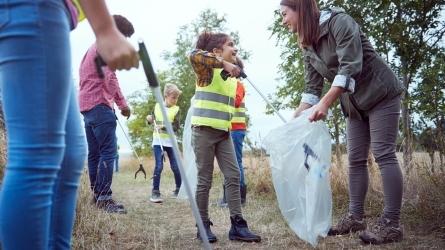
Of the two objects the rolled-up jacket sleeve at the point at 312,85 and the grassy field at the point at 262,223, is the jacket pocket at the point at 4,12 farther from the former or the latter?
the rolled-up jacket sleeve at the point at 312,85

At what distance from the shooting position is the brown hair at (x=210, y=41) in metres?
3.57

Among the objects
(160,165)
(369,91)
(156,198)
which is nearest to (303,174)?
(369,91)

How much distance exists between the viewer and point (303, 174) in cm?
297

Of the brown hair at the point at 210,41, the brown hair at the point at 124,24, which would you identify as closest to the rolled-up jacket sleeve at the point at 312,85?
the brown hair at the point at 210,41

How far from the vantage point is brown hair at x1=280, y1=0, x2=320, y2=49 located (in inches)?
123

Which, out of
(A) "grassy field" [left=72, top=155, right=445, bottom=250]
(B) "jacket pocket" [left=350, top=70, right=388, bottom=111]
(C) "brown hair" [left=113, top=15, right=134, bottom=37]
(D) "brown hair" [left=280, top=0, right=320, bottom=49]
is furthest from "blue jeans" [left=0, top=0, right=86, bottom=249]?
(C) "brown hair" [left=113, top=15, right=134, bottom=37]

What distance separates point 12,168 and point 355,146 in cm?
263

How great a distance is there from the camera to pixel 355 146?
3.31 metres

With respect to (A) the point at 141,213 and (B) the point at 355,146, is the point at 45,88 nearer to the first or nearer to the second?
(B) the point at 355,146

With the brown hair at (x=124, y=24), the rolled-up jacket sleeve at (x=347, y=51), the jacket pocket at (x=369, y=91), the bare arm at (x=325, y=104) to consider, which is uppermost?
the brown hair at (x=124, y=24)

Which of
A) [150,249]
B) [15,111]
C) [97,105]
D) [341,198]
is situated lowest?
[150,249]

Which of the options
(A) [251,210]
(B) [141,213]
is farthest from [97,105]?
(A) [251,210]

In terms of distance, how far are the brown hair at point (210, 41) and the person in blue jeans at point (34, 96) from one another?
94.4 inches

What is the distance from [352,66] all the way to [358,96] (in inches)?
12.3
